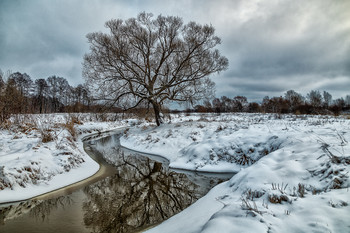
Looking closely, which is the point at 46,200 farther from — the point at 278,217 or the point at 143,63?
the point at 143,63

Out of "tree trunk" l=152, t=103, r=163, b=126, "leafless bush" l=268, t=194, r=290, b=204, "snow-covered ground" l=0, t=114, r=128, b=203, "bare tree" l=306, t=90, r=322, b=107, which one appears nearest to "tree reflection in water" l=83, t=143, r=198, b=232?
"snow-covered ground" l=0, t=114, r=128, b=203

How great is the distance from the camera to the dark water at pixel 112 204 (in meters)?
3.79

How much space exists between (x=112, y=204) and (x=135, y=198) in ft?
2.22

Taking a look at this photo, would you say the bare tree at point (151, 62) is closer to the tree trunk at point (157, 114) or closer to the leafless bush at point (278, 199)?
the tree trunk at point (157, 114)

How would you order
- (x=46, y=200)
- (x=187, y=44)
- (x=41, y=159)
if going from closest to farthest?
1. (x=46, y=200)
2. (x=41, y=159)
3. (x=187, y=44)

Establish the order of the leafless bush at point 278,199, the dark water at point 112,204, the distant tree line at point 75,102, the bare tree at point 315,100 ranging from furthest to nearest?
the bare tree at point 315,100 → the distant tree line at point 75,102 → the dark water at point 112,204 → the leafless bush at point 278,199

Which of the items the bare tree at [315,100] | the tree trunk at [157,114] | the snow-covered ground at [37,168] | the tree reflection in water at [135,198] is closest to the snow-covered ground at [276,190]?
the tree reflection in water at [135,198]

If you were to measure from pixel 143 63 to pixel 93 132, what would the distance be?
1275 cm

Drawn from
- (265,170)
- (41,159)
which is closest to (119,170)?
(41,159)

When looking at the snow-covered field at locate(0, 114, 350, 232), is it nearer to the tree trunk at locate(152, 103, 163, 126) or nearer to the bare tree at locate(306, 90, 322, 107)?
the tree trunk at locate(152, 103, 163, 126)

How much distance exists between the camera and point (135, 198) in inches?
201

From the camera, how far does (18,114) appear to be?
12844 millimetres

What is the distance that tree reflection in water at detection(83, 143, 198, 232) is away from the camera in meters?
3.95

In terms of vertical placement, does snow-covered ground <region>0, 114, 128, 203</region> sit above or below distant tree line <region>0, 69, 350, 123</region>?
below
